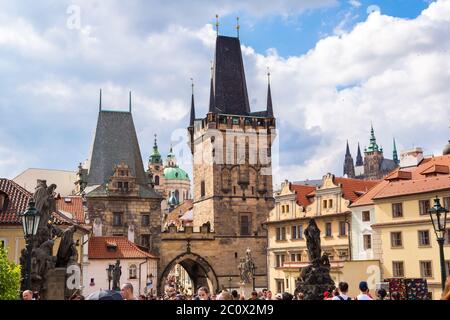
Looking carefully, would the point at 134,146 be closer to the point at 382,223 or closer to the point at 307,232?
the point at 382,223

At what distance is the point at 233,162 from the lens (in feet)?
203

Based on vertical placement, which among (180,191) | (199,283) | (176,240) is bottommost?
(199,283)

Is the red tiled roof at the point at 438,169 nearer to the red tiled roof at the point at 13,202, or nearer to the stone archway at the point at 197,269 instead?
the red tiled roof at the point at 13,202

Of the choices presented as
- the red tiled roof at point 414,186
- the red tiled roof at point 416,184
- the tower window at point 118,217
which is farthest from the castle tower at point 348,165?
the red tiled roof at point 414,186

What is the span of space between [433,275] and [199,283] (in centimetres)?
3388

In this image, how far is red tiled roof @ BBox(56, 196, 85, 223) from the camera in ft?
153

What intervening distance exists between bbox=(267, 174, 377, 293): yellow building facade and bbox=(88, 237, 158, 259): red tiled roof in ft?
31.9

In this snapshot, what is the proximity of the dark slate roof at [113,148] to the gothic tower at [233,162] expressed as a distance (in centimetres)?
851

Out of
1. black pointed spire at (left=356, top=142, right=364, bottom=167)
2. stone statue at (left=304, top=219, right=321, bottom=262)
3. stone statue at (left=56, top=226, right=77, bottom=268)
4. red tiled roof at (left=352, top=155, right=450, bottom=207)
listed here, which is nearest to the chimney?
red tiled roof at (left=352, top=155, right=450, bottom=207)

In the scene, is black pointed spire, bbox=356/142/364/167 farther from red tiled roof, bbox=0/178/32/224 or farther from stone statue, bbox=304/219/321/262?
stone statue, bbox=304/219/321/262

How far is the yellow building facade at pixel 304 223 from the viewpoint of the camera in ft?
125

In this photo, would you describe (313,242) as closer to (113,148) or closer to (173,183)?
(113,148)

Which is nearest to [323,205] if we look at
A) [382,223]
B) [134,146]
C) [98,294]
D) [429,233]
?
[382,223]
